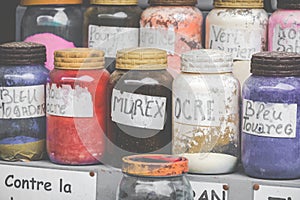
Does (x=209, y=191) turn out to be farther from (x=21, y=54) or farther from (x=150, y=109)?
(x=21, y=54)

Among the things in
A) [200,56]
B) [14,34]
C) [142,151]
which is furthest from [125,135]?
[14,34]

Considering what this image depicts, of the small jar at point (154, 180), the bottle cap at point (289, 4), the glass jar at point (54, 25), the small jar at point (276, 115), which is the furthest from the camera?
the glass jar at point (54, 25)

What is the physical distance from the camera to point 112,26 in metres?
1.35

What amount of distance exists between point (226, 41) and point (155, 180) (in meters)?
0.35

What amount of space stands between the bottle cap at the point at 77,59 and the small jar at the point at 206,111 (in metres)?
0.14

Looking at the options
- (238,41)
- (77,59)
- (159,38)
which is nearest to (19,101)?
(77,59)

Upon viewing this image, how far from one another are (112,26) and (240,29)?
0.71 feet

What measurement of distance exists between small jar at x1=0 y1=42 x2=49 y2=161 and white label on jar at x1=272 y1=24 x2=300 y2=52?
0.37 meters

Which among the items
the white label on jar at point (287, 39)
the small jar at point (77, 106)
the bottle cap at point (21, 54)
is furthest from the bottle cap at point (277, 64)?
the bottle cap at point (21, 54)

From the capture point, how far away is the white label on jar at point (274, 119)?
114cm

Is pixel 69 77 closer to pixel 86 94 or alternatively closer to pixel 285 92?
pixel 86 94

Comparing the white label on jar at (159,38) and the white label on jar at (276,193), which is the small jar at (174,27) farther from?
the white label on jar at (276,193)

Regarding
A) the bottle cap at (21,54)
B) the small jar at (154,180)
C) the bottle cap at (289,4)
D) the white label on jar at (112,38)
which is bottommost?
the small jar at (154,180)

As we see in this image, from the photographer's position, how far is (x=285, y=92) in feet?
3.72
